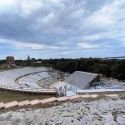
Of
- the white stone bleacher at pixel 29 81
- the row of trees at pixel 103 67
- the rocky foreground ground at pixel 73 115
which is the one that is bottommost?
the white stone bleacher at pixel 29 81

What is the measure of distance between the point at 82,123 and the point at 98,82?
4636cm

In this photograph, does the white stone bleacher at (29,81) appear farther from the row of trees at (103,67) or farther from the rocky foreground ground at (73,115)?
the rocky foreground ground at (73,115)

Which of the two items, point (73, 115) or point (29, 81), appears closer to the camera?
point (73, 115)

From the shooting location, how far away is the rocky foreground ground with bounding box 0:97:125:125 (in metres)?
4.68

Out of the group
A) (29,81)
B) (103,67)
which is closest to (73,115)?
(29,81)

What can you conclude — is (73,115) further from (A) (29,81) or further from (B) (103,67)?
(B) (103,67)

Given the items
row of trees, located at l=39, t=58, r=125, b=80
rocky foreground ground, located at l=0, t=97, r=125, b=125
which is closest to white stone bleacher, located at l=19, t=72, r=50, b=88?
row of trees, located at l=39, t=58, r=125, b=80

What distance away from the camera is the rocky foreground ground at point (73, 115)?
4676 millimetres

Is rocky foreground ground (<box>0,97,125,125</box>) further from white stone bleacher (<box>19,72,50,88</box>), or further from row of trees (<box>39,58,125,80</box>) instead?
row of trees (<box>39,58,125,80</box>)

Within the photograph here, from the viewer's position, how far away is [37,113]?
17.8 ft

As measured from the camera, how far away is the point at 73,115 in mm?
5039

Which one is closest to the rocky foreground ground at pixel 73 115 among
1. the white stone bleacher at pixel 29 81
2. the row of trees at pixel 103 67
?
the white stone bleacher at pixel 29 81

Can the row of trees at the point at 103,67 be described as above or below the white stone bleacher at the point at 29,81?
above

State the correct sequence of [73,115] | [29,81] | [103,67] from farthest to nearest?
1. [103,67]
2. [29,81]
3. [73,115]
